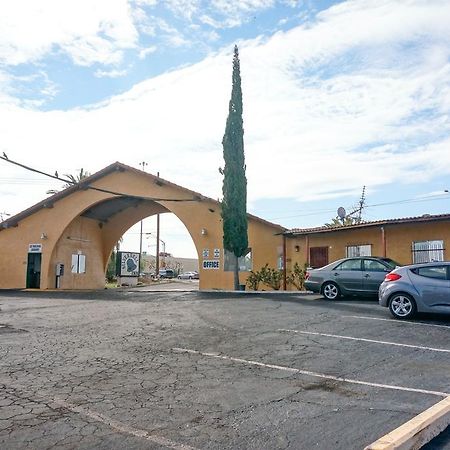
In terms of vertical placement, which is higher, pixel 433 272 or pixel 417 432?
pixel 433 272

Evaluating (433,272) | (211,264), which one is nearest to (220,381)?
(433,272)

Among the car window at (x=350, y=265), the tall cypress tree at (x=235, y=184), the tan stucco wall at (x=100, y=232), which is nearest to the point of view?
the car window at (x=350, y=265)

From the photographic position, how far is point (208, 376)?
6.38 metres

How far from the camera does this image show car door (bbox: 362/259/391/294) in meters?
14.9

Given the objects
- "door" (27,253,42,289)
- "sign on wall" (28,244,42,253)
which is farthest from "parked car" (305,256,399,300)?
"door" (27,253,42,289)

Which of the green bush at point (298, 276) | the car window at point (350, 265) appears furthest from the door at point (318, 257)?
the car window at point (350, 265)

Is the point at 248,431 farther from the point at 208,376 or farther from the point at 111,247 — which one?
the point at 111,247

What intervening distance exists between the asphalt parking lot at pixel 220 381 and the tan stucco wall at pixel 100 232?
46.8ft

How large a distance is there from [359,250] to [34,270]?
755 inches

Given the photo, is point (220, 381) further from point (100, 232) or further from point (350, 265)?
point (100, 232)

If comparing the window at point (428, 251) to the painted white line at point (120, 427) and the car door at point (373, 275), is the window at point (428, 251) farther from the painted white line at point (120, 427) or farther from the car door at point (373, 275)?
the painted white line at point (120, 427)

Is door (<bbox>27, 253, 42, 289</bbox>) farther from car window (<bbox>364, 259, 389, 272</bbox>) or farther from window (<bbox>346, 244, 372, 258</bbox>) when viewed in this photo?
car window (<bbox>364, 259, 389, 272</bbox>)

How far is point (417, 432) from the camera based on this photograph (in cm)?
393

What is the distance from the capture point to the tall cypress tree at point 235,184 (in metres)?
24.1
